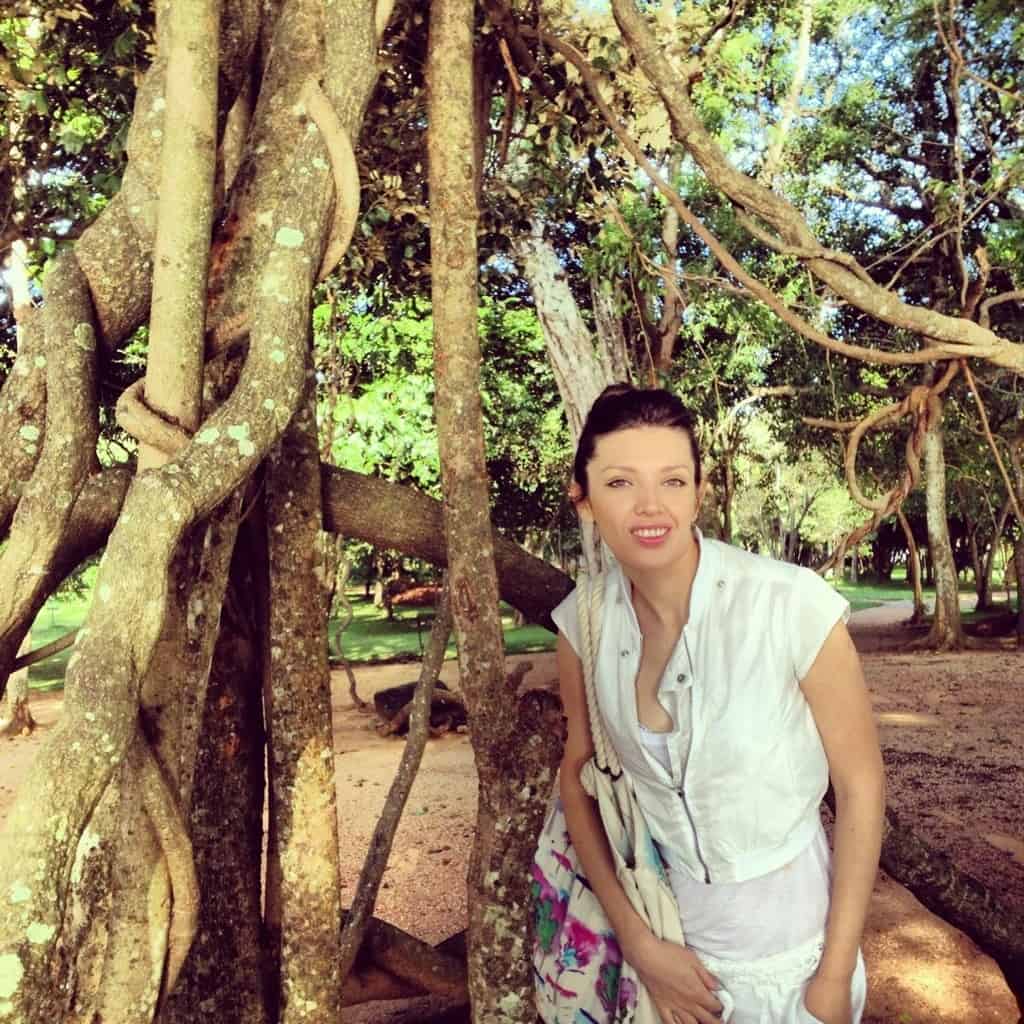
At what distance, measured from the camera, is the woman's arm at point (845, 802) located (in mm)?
1801

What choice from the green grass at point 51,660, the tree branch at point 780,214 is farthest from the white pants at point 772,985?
the green grass at point 51,660

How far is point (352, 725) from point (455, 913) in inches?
239

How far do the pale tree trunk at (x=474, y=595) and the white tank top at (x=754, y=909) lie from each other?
0.38 metres

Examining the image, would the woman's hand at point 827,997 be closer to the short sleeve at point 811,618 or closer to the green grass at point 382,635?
the short sleeve at point 811,618

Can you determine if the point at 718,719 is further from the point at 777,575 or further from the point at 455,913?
the point at 455,913

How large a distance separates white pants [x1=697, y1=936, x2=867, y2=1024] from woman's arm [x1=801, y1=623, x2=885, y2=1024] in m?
0.02

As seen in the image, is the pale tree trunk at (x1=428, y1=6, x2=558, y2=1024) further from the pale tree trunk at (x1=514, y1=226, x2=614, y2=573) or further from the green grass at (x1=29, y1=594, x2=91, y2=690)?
the green grass at (x1=29, y1=594, x2=91, y2=690)

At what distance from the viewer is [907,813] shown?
21.4ft

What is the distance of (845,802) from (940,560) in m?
14.3

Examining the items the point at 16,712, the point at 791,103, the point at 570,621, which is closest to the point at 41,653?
the point at 570,621

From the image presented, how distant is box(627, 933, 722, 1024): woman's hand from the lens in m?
1.83

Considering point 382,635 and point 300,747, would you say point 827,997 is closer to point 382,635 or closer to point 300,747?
point 300,747

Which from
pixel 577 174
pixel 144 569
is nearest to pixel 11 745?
pixel 577 174

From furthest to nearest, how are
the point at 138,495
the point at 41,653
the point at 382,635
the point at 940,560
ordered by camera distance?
the point at 382,635 < the point at 940,560 < the point at 41,653 < the point at 138,495
